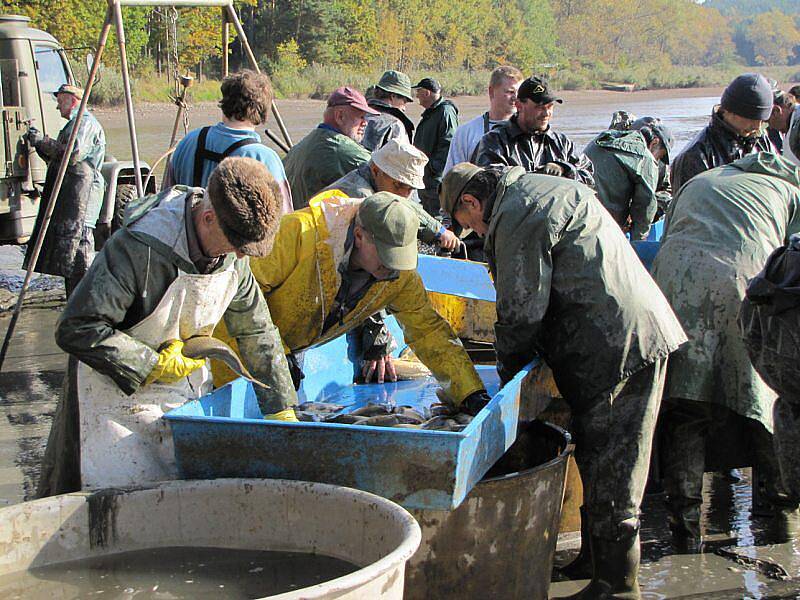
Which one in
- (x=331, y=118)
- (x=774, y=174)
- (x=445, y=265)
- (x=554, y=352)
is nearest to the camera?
(x=554, y=352)

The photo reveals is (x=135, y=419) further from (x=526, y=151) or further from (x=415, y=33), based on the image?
(x=415, y=33)

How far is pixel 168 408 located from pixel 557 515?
5.03 feet

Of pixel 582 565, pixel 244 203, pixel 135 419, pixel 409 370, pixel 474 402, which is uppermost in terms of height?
pixel 244 203

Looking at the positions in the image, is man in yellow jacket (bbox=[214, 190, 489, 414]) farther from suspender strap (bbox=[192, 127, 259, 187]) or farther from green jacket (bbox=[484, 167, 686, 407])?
suspender strap (bbox=[192, 127, 259, 187])

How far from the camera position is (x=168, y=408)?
Result: 3.74 meters

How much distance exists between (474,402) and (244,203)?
1587 mm

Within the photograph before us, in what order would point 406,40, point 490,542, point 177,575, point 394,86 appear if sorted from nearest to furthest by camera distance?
point 177,575 → point 490,542 → point 394,86 → point 406,40

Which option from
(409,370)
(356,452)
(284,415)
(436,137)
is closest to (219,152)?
(409,370)

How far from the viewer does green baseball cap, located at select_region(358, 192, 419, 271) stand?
4156mm

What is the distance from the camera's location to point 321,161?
658 centimetres

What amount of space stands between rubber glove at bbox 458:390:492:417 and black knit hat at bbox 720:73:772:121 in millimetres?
2653

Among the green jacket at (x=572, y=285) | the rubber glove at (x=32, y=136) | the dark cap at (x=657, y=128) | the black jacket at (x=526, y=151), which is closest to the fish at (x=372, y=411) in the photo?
the green jacket at (x=572, y=285)

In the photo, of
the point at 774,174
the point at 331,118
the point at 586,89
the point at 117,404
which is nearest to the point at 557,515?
the point at 117,404

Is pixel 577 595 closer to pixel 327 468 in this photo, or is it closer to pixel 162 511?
pixel 327 468
